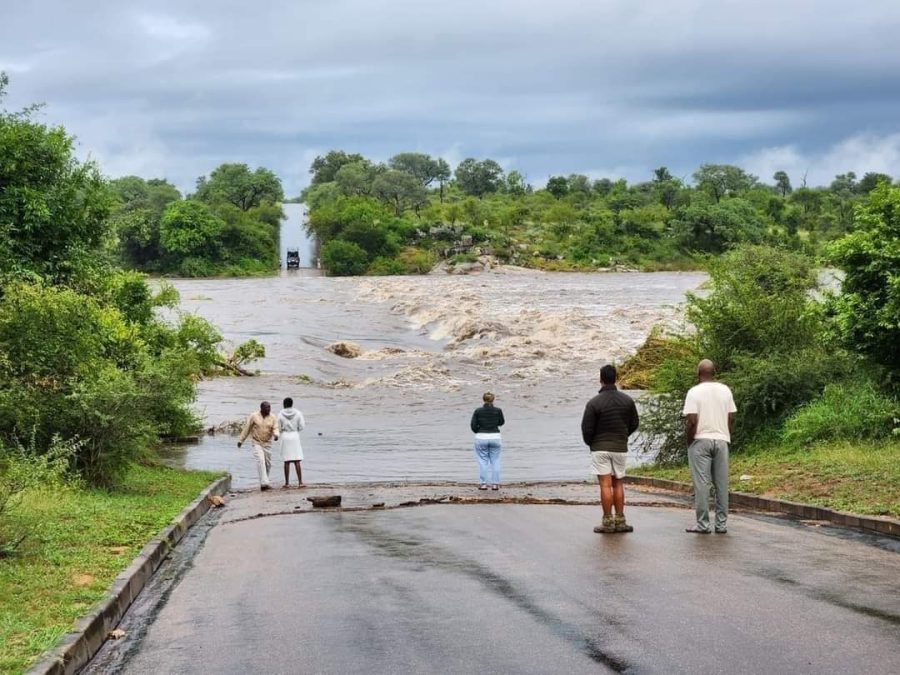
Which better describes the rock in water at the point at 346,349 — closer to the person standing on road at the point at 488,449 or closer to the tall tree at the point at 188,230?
the person standing on road at the point at 488,449

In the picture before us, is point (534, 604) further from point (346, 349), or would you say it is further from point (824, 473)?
point (346, 349)

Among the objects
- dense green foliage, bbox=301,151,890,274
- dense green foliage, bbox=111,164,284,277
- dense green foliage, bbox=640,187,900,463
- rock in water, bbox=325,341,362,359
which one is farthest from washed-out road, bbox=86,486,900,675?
dense green foliage, bbox=111,164,284,277

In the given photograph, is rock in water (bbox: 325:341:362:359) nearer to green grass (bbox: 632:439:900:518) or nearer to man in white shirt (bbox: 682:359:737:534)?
green grass (bbox: 632:439:900:518)

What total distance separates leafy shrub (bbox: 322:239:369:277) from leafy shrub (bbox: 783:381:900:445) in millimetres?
112730

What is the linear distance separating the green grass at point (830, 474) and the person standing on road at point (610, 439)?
3.05m

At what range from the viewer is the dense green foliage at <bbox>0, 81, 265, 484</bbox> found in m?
17.2

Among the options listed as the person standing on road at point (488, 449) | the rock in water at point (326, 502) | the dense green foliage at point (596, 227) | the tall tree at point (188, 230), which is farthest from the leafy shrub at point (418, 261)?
the rock in water at point (326, 502)

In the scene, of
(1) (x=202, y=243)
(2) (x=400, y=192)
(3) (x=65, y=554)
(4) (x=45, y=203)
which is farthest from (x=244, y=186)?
(3) (x=65, y=554)

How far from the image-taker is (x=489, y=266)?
124062 mm

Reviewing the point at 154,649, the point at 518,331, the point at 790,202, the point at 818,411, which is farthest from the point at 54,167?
the point at 790,202

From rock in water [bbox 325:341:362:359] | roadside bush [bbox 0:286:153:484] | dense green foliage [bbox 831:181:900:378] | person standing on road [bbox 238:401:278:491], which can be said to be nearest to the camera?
roadside bush [bbox 0:286:153:484]

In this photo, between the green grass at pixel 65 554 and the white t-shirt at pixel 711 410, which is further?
the white t-shirt at pixel 711 410

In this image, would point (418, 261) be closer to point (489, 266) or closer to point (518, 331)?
point (489, 266)

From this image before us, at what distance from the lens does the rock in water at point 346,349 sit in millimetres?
58537
